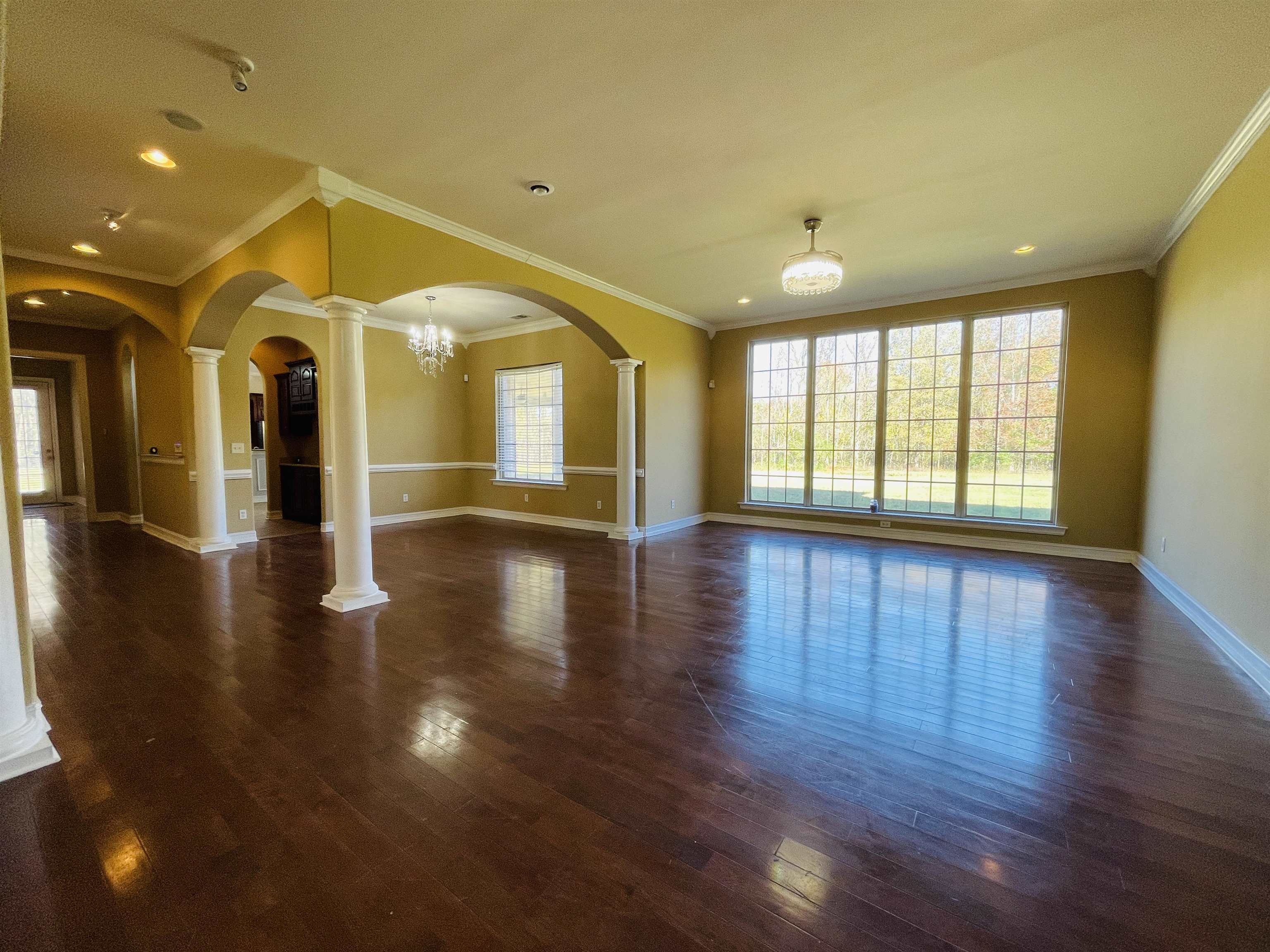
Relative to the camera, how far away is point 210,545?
17.9ft

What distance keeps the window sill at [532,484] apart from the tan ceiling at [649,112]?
3912mm

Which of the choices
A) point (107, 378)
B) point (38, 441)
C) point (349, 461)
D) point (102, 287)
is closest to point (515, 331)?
point (102, 287)

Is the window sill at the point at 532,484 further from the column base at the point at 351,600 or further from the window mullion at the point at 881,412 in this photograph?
the window mullion at the point at 881,412

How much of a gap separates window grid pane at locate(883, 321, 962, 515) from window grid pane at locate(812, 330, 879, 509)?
0.20 metres

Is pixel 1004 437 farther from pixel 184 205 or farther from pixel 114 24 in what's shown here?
pixel 184 205

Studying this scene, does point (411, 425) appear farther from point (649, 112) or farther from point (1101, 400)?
point (1101, 400)

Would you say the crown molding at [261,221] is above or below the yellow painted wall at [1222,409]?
above

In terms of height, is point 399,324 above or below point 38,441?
above

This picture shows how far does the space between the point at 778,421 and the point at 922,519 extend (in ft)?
7.41

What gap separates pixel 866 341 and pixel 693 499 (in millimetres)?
3186

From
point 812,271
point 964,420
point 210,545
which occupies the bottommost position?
point 210,545

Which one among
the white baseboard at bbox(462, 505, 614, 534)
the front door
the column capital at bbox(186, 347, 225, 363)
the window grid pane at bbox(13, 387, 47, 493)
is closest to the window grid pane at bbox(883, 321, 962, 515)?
the white baseboard at bbox(462, 505, 614, 534)

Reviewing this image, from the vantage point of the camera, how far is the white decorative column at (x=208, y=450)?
212 inches

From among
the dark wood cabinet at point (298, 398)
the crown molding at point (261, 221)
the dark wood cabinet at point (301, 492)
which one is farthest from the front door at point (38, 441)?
the crown molding at point (261, 221)
